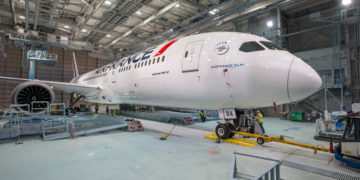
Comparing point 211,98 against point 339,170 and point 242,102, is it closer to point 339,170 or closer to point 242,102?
point 242,102

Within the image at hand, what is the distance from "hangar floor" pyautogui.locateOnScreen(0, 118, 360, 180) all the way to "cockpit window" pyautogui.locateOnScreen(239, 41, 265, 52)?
2.70 metres

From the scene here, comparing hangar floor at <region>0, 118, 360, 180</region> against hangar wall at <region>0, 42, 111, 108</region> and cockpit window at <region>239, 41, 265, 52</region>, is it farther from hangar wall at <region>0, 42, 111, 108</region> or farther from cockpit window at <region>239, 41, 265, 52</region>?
hangar wall at <region>0, 42, 111, 108</region>

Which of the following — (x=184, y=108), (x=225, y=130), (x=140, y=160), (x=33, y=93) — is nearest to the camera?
(x=140, y=160)

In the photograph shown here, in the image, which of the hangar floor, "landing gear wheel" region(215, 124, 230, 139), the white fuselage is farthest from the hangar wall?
"landing gear wheel" region(215, 124, 230, 139)

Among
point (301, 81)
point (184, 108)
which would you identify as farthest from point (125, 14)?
point (301, 81)

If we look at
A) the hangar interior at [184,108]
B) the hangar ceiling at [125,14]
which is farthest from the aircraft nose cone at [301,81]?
the hangar ceiling at [125,14]

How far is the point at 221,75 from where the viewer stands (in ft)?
15.1

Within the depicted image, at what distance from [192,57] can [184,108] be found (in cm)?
364

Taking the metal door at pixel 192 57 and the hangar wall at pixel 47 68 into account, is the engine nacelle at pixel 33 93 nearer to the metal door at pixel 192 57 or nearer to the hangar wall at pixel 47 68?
the metal door at pixel 192 57

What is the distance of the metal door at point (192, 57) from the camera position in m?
5.12

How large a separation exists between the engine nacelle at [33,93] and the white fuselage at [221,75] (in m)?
4.47

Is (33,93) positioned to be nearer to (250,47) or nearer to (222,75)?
(222,75)

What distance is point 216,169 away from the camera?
3.57 metres

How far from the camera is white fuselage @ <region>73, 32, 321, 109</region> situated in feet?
12.8
